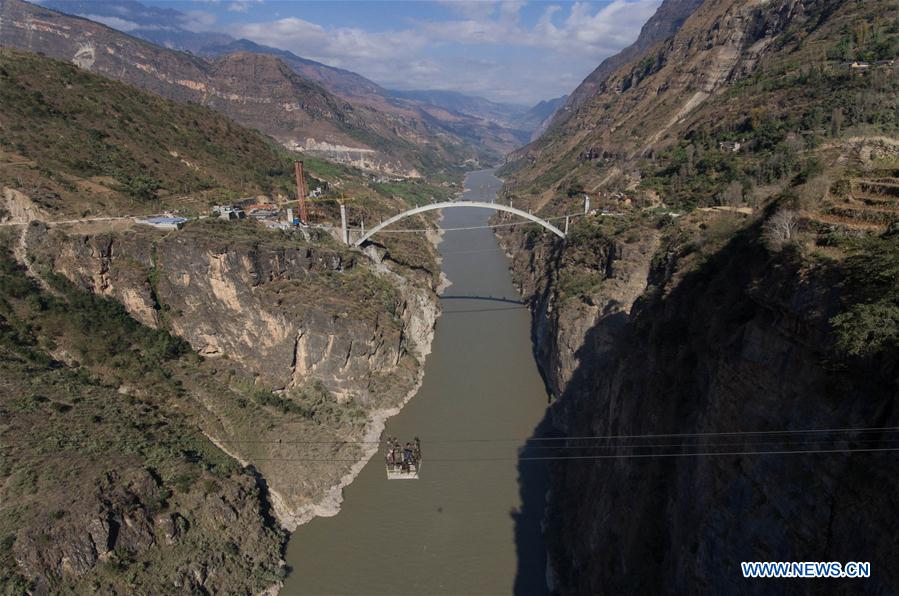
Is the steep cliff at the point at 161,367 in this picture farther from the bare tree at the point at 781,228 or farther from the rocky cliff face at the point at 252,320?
the bare tree at the point at 781,228

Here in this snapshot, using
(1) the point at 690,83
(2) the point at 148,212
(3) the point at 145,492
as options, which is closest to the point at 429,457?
(3) the point at 145,492

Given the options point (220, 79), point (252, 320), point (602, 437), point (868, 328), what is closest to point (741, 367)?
point (868, 328)

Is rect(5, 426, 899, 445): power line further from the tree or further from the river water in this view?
the tree

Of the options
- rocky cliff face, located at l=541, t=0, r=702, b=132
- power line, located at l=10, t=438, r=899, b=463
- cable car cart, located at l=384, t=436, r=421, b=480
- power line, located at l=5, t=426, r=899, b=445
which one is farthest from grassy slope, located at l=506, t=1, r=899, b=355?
rocky cliff face, located at l=541, t=0, r=702, b=132

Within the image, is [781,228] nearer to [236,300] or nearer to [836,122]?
[236,300]

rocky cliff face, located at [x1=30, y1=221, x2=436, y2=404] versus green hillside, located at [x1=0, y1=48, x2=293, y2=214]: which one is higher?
green hillside, located at [x1=0, y1=48, x2=293, y2=214]
